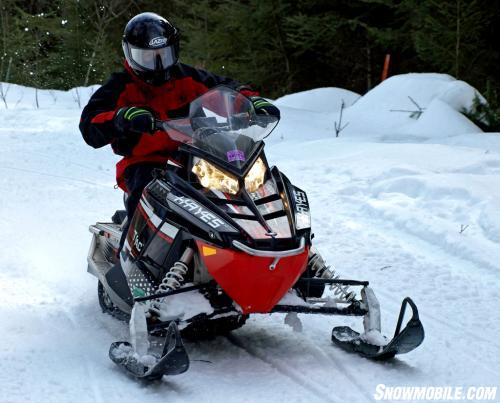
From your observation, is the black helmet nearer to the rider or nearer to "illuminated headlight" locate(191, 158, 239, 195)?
the rider

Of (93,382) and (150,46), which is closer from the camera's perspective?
(93,382)

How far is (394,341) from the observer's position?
3.86 meters

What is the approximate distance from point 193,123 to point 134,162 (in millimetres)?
585

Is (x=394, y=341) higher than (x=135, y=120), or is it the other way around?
(x=135, y=120)

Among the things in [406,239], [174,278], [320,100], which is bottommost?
[320,100]

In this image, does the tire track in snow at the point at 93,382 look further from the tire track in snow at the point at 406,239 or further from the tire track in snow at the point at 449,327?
the tire track in snow at the point at 406,239

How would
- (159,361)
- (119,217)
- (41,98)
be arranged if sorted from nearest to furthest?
(159,361)
(119,217)
(41,98)

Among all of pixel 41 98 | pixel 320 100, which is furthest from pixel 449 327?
pixel 41 98

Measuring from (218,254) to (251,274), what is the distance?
0.18 m

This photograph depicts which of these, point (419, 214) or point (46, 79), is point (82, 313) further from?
point (46, 79)

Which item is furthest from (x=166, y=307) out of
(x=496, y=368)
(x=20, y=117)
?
(x=20, y=117)

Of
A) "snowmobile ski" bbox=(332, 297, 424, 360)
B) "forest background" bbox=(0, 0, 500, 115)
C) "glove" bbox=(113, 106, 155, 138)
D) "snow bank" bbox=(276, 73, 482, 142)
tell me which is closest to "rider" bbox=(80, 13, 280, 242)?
"glove" bbox=(113, 106, 155, 138)

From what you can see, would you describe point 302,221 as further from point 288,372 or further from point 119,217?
point 119,217

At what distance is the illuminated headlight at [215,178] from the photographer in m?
3.90
